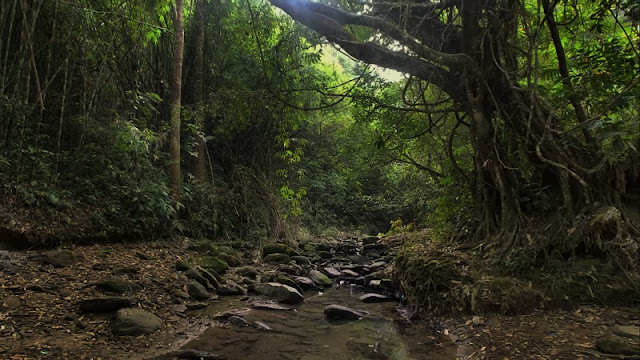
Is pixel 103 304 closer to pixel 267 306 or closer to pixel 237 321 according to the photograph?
pixel 237 321

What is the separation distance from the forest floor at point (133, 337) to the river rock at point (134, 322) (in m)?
0.06

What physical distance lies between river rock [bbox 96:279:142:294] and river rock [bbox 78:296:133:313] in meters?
0.36

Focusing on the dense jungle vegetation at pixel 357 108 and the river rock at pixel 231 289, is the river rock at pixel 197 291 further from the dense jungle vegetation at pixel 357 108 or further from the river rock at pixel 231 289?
the dense jungle vegetation at pixel 357 108

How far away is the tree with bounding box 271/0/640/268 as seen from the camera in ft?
12.8

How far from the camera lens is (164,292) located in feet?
16.2

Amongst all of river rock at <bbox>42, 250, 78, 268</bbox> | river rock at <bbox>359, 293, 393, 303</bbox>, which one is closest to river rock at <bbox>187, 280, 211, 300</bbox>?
river rock at <bbox>42, 250, 78, 268</bbox>

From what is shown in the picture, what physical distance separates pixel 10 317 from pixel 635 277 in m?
5.74

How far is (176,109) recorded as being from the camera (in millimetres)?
7695

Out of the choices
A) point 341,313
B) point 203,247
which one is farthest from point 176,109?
point 341,313

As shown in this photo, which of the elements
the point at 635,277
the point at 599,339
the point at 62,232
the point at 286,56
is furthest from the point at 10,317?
the point at 635,277

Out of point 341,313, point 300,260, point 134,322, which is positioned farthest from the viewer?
point 300,260

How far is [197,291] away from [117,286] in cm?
116

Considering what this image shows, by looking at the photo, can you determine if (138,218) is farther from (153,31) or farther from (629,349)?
(629,349)

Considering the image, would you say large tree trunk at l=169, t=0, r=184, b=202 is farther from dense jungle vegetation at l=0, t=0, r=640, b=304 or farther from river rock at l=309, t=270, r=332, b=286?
river rock at l=309, t=270, r=332, b=286
